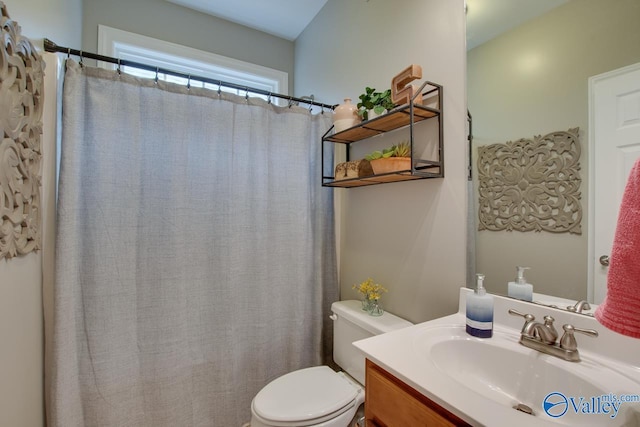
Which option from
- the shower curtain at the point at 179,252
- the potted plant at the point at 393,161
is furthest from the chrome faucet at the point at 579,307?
the shower curtain at the point at 179,252

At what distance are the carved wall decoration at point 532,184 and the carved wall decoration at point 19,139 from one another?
1.53 metres

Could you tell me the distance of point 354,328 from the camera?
142cm

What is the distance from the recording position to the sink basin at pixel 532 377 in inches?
25.2

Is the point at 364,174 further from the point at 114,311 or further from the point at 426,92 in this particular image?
the point at 114,311

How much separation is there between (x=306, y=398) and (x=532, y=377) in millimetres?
847

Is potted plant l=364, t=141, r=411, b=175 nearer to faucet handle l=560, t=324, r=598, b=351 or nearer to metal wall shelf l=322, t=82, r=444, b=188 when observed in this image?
metal wall shelf l=322, t=82, r=444, b=188

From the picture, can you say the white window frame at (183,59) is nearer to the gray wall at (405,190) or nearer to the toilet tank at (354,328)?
A: the gray wall at (405,190)

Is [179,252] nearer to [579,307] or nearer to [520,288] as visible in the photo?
[520,288]

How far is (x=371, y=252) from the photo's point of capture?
5.28ft

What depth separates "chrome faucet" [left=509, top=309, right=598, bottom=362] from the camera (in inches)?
30.2

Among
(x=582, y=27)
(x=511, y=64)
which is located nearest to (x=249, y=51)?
(x=511, y=64)

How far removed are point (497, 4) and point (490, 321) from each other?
115 cm

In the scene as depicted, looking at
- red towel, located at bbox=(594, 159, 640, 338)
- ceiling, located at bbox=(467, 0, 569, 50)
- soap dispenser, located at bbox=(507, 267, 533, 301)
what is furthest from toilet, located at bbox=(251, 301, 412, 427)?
ceiling, located at bbox=(467, 0, 569, 50)

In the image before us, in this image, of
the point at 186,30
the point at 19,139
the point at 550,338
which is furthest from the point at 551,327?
the point at 186,30
